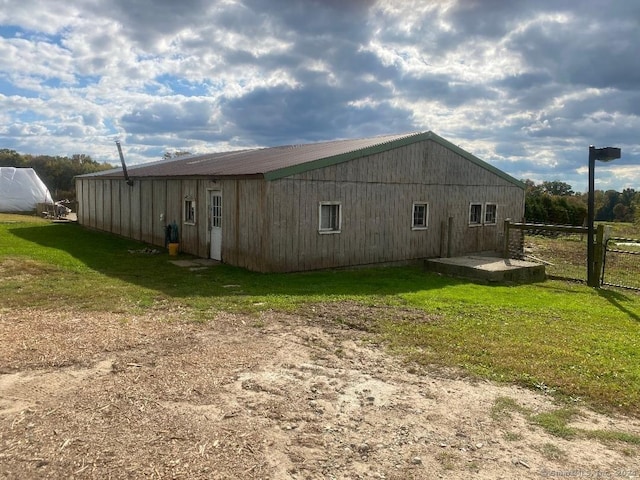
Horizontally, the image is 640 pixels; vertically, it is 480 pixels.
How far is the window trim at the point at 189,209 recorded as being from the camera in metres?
15.1

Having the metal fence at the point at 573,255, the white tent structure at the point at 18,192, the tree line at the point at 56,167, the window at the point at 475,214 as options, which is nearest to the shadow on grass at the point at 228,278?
the window at the point at 475,214

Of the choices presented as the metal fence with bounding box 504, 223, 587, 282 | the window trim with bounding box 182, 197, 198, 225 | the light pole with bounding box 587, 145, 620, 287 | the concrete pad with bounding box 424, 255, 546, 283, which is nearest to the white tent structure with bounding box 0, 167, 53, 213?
the window trim with bounding box 182, 197, 198, 225

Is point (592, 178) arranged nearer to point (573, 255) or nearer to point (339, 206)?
point (339, 206)

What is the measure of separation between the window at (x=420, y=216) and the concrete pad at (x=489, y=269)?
117 cm

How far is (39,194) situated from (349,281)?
32.6 m

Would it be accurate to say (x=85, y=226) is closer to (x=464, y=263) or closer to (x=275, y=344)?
(x=464, y=263)

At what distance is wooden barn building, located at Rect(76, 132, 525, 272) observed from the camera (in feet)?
40.0

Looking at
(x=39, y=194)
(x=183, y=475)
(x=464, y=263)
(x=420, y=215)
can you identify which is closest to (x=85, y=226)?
(x=39, y=194)

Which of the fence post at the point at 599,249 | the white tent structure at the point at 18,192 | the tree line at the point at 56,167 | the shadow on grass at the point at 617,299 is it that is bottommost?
the shadow on grass at the point at 617,299

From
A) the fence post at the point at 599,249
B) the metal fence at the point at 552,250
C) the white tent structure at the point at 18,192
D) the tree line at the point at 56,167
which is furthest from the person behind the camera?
the tree line at the point at 56,167

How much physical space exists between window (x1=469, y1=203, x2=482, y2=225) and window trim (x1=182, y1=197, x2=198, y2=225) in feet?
30.4

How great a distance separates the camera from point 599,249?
40.7 ft

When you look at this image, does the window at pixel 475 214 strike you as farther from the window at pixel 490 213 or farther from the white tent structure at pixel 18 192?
the white tent structure at pixel 18 192

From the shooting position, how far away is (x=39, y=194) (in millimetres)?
35719
